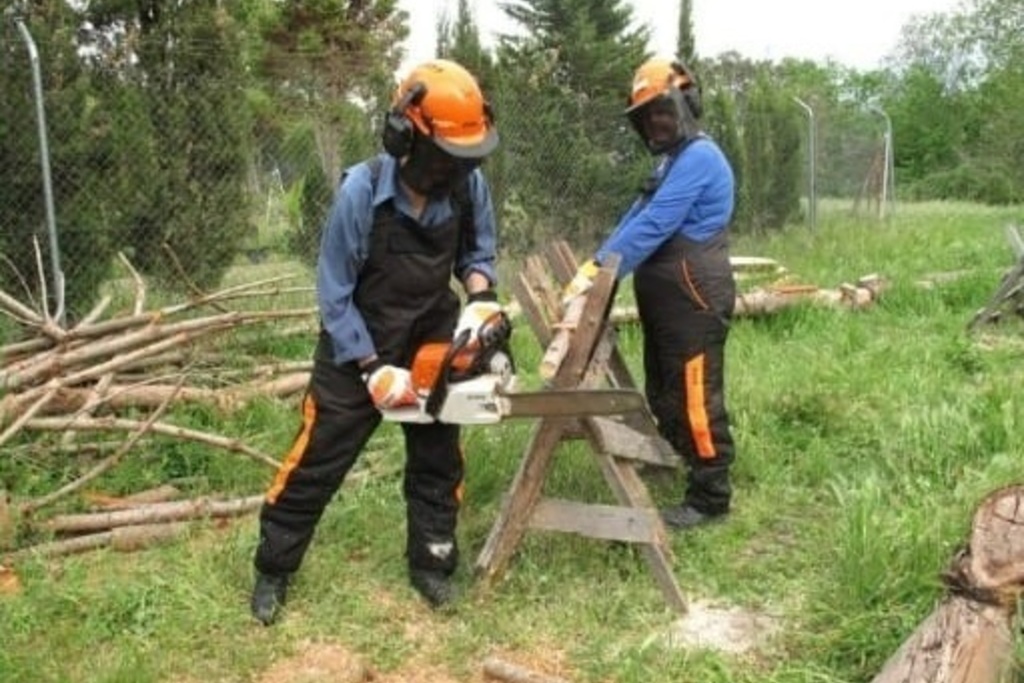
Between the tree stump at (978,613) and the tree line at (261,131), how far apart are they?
4826mm

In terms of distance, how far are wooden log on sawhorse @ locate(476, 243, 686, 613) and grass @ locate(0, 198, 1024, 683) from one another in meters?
0.16

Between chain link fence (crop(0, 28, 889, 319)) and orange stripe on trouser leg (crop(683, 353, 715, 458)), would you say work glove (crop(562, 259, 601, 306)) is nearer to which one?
orange stripe on trouser leg (crop(683, 353, 715, 458))

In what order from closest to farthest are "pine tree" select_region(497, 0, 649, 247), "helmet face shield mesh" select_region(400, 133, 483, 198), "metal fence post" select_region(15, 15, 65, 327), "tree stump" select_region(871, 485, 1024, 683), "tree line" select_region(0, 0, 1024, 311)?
"tree stump" select_region(871, 485, 1024, 683) < "helmet face shield mesh" select_region(400, 133, 483, 198) < "metal fence post" select_region(15, 15, 65, 327) < "tree line" select_region(0, 0, 1024, 311) < "pine tree" select_region(497, 0, 649, 247)

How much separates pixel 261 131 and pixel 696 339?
6.64 m

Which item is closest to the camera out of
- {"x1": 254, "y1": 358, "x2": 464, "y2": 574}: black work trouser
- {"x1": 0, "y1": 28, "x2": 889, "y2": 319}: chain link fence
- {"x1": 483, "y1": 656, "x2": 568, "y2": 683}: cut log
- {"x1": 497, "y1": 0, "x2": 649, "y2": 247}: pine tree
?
{"x1": 483, "y1": 656, "x2": 568, "y2": 683}: cut log

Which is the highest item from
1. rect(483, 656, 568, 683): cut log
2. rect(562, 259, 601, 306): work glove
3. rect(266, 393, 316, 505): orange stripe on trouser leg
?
rect(562, 259, 601, 306): work glove

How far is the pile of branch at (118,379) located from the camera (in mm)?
4562

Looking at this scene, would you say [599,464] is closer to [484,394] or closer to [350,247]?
[484,394]

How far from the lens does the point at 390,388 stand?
3273 mm

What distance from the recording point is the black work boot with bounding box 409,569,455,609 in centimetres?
373

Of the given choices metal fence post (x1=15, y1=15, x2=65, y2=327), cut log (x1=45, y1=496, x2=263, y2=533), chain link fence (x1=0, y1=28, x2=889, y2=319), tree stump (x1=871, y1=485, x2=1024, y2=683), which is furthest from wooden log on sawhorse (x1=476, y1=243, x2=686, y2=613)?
metal fence post (x1=15, y1=15, x2=65, y2=327)

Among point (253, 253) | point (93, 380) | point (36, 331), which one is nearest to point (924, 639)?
point (93, 380)

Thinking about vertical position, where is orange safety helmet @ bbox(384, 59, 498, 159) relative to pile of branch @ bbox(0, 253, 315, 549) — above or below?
above

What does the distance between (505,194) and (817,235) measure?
5157mm
